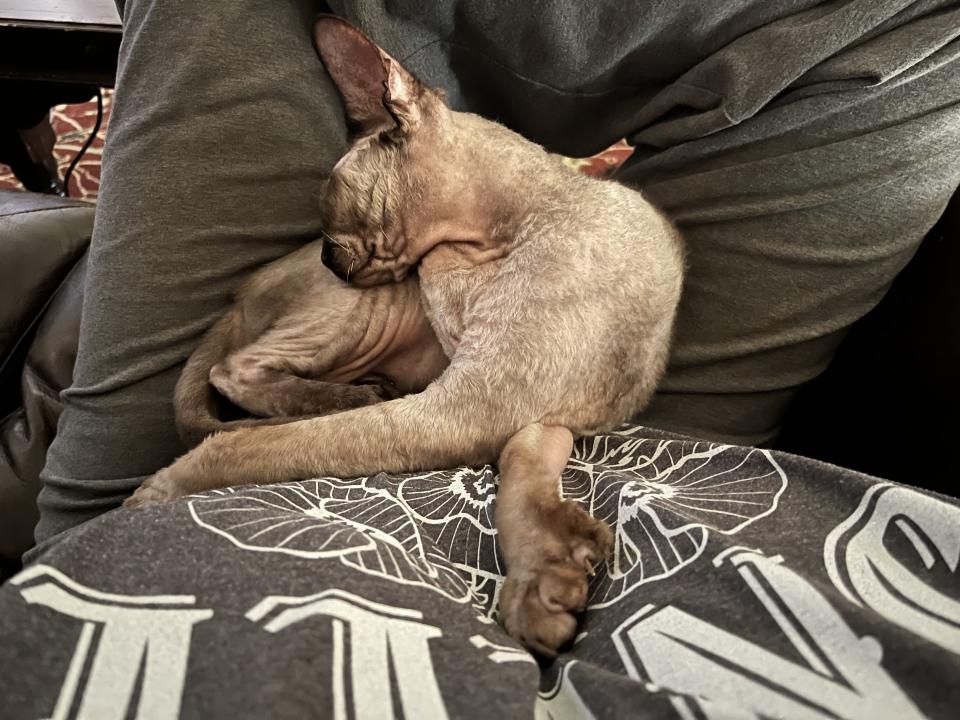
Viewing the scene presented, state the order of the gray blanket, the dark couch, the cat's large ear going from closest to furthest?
the gray blanket → the dark couch → the cat's large ear

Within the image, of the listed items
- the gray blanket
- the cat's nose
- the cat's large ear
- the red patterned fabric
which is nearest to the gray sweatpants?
the cat's large ear

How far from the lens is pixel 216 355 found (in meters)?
1.66

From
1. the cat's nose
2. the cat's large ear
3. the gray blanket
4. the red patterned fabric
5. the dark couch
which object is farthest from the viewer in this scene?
the red patterned fabric

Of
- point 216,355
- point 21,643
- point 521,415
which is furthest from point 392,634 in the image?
point 216,355

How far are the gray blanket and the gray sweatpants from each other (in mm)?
611

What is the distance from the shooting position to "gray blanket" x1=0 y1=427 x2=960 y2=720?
2.38 ft

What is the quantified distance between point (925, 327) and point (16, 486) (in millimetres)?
2331

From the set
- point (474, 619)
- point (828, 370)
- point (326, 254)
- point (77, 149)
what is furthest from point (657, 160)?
point (77, 149)

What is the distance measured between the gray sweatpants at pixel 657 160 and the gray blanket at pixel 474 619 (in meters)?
0.61

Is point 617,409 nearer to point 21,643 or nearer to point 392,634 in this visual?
point 392,634

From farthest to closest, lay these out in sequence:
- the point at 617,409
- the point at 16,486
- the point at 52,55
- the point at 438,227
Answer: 1. the point at 52,55
2. the point at 16,486
3. the point at 438,227
4. the point at 617,409

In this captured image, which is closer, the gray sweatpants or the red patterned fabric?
the gray sweatpants

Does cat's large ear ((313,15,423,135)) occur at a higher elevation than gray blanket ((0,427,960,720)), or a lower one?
higher

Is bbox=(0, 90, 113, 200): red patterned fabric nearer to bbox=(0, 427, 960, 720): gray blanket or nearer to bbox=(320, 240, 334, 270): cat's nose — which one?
bbox=(320, 240, 334, 270): cat's nose
